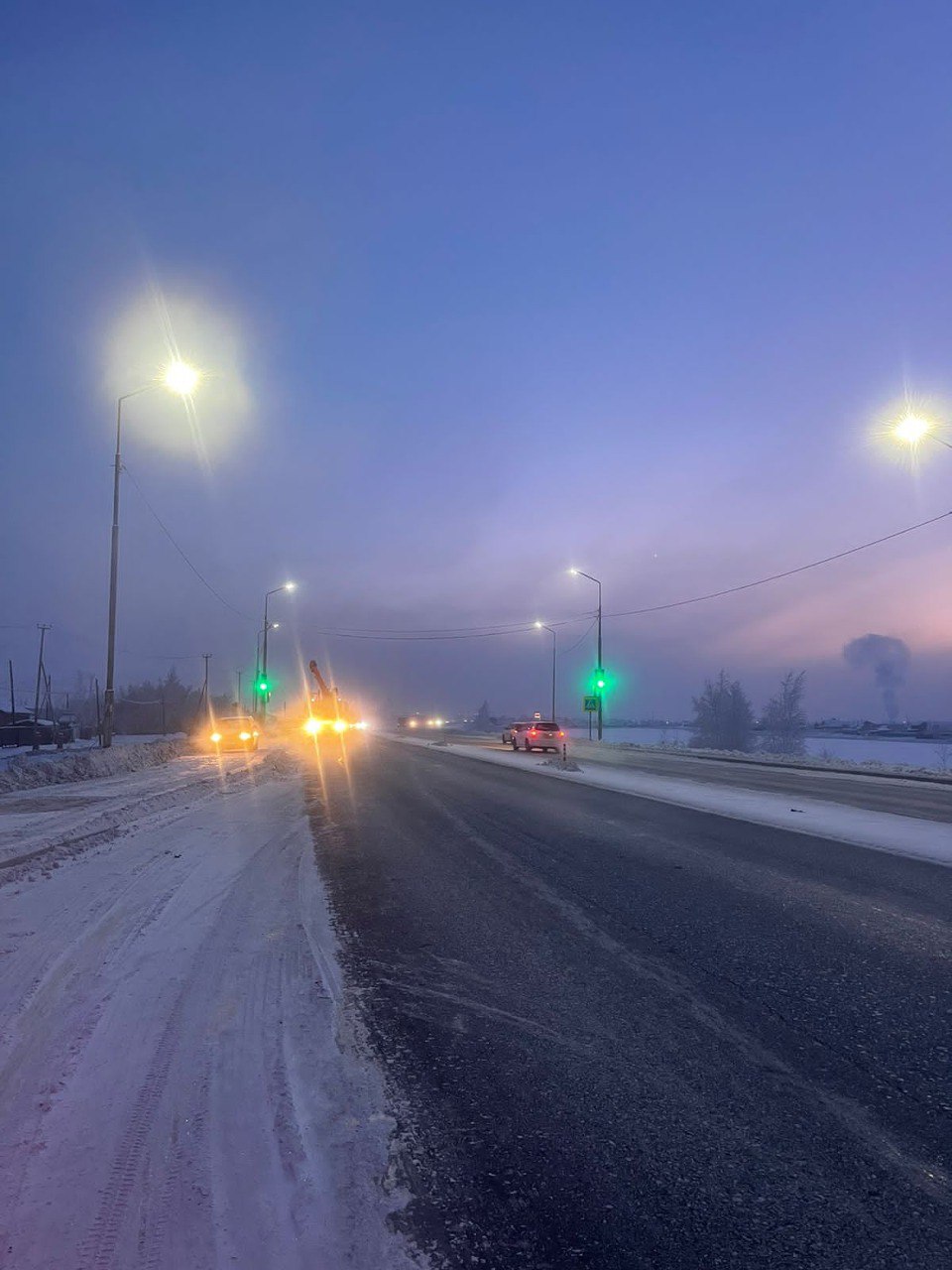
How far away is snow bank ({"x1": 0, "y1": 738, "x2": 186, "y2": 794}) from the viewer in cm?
2050

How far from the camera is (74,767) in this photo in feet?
75.7

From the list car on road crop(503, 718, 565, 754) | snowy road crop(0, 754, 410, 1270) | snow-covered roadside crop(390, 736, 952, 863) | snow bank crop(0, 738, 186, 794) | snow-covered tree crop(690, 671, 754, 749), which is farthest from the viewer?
snow-covered tree crop(690, 671, 754, 749)

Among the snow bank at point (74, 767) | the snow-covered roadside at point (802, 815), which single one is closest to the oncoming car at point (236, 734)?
the snow bank at point (74, 767)

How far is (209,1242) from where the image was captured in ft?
8.95

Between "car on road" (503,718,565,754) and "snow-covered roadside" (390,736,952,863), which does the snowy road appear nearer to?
"snow-covered roadside" (390,736,952,863)

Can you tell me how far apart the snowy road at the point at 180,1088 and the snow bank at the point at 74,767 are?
1374cm

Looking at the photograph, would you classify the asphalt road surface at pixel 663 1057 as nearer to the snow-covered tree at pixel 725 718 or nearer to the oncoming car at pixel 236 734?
the oncoming car at pixel 236 734

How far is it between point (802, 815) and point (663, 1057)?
38.7 feet

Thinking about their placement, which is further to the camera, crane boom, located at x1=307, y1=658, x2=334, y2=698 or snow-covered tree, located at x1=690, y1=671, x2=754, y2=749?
snow-covered tree, located at x1=690, y1=671, x2=754, y2=749

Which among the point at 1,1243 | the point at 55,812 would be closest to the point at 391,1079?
the point at 1,1243

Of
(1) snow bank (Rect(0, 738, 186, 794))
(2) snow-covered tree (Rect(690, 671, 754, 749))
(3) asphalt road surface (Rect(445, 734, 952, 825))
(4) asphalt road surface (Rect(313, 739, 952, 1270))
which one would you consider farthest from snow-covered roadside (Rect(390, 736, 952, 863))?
(2) snow-covered tree (Rect(690, 671, 754, 749))

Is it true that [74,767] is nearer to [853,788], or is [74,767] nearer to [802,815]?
[802,815]

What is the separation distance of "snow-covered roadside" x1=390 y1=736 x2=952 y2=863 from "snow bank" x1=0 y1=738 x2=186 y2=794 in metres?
13.4

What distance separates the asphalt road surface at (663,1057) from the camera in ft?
9.30
